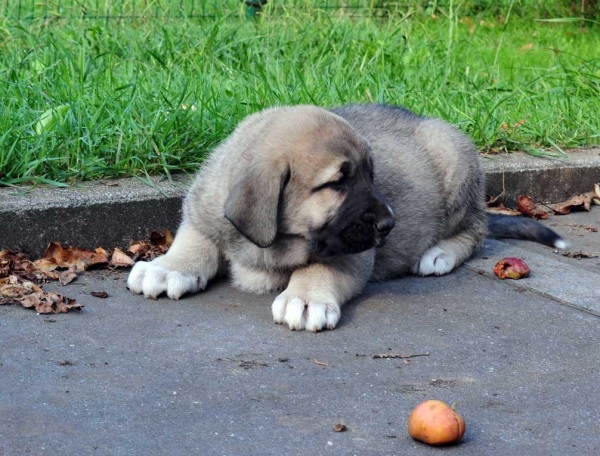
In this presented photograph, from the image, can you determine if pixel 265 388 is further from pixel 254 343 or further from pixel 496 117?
pixel 496 117

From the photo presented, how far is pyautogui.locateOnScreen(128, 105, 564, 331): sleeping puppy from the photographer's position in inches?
140

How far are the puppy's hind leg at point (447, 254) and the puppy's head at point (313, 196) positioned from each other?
32.4 inches

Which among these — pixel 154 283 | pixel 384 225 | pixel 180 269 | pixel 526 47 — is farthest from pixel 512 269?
pixel 526 47

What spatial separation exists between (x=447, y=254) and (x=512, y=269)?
0.35m

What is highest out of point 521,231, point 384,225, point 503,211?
point 384,225

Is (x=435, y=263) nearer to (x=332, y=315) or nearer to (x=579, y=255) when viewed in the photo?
(x=579, y=255)

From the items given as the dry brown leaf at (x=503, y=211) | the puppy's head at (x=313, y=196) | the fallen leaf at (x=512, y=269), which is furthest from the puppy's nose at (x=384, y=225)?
the dry brown leaf at (x=503, y=211)

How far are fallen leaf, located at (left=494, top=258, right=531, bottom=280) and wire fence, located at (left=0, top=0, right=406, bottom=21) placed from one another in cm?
350

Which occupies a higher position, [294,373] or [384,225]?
[384,225]

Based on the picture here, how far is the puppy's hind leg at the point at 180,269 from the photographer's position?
377cm

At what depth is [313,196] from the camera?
11.7 ft

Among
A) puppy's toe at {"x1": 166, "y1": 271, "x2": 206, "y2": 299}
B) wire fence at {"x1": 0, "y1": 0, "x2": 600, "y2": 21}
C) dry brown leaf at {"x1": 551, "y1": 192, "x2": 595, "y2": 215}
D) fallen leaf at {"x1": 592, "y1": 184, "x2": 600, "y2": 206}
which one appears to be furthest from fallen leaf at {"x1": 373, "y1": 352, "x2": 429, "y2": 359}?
wire fence at {"x1": 0, "y1": 0, "x2": 600, "y2": 21}

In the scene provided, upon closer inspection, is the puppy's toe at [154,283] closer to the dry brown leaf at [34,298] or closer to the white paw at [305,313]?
the dry brown leaf at [34,298]

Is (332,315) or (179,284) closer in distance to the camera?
(332,315)
